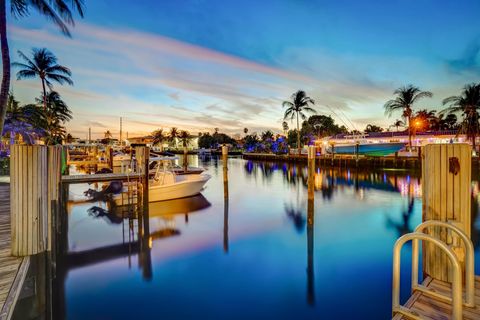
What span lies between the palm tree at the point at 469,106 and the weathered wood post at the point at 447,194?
1503 inches

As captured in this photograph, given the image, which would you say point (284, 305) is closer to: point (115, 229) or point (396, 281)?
point (396, 281)

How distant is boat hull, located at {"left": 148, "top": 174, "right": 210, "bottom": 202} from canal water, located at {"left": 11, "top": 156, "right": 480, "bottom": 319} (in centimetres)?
60

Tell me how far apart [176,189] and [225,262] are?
8614 mm

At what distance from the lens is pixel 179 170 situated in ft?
78.3

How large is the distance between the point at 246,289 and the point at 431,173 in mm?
5128

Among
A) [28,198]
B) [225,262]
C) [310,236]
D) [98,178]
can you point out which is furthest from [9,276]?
[98,178]

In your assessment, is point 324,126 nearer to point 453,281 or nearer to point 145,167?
point 145,167

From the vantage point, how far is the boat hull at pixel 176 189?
52.9 ft

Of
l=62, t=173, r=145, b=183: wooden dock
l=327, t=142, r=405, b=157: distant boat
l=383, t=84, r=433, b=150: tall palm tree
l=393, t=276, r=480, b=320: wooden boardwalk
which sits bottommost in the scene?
l=393, t=276, r=480, b=320: wooden boardwalk

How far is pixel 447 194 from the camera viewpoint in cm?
433

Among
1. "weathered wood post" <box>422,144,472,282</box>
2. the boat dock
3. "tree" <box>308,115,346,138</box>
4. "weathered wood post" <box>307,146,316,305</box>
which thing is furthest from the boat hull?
"tree" <box>308,115,346,138</box>

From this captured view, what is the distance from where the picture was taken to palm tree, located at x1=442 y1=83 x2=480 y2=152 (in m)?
35.1

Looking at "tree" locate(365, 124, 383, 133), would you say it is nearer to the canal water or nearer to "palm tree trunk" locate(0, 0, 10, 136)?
the canal water

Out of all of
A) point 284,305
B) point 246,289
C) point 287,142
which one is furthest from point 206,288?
point 287,142
